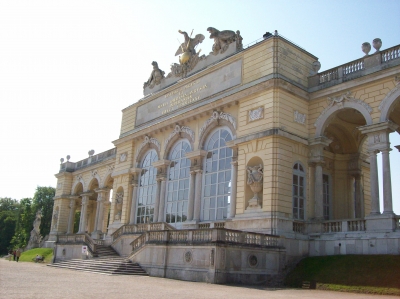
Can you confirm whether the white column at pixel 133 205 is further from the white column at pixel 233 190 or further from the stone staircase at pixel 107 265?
the white column at pixel 233 190

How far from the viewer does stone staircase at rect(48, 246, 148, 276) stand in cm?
2070

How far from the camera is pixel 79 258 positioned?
95.1 feet

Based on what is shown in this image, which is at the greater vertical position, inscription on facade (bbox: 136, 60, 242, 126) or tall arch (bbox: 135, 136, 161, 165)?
inscription on facade (bbox: 136, 60, 242, 126)

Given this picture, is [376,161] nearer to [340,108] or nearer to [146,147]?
[340,108]

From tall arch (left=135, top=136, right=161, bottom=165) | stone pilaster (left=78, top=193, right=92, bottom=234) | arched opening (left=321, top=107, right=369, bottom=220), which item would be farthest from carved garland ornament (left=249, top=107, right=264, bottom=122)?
stone pilaster (left=78, top=193, right=92, bottom=234)

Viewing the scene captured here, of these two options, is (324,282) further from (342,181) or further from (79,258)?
(79,258)

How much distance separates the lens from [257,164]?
74.6 feet

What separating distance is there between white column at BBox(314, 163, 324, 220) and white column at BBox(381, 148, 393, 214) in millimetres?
3587

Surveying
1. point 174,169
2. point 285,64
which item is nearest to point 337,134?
point 285,64

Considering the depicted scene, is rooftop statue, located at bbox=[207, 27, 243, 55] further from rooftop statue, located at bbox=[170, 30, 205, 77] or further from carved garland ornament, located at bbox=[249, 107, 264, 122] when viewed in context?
carved garland ornament, located at bbox=[249, 107, 264, 122]

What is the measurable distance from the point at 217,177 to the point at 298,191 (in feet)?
16.8

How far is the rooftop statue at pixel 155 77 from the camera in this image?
33656mm

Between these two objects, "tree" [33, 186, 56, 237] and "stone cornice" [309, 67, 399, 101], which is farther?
"tree" [33, 186, 56, 237]

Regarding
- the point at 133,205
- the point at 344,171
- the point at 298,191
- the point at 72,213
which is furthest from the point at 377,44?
the point at 72,213
